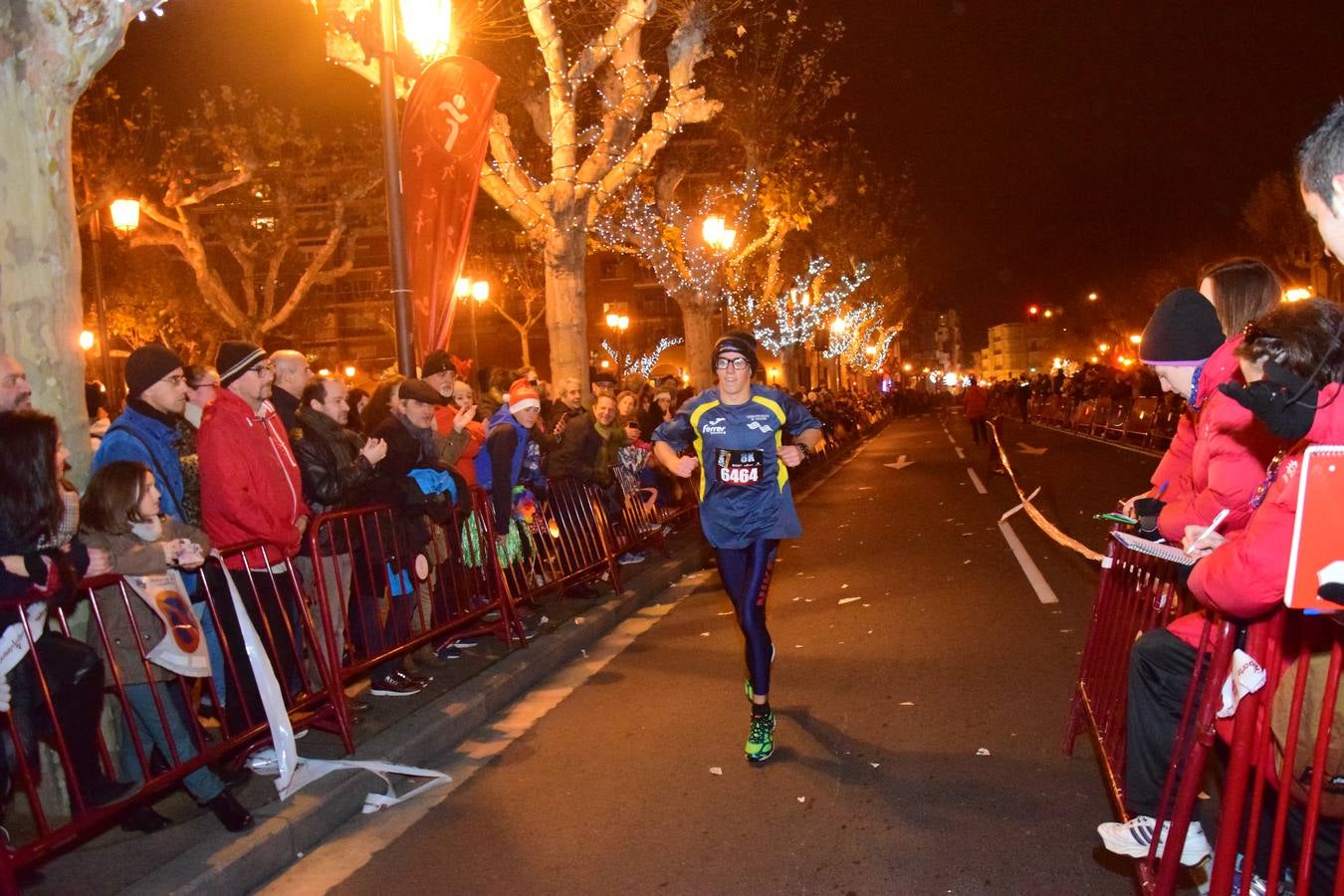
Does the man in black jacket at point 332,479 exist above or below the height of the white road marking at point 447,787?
above

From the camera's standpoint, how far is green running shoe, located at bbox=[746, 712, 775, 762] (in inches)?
207

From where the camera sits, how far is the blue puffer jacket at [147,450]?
5.28 meters

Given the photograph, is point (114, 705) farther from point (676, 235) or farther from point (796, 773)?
point (676, 235)

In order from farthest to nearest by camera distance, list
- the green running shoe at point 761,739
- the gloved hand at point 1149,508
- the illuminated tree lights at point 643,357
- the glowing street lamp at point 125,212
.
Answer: the illuminated tree lights at point 643,357 → the glowing street lamp at point 125,212 → the green running shoe at point 761,739 → the gloved hand at point 1149,508

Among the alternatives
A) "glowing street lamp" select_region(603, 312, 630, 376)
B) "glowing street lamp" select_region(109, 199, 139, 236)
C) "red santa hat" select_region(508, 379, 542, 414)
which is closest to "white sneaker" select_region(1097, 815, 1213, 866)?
"red santa hat" select_region(508, 379, 542, 414)

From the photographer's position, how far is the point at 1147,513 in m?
4.39

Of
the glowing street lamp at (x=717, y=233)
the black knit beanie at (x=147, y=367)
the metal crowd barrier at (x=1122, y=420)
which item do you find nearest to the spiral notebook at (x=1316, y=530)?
the black knit beanie at (x=147, y=367)

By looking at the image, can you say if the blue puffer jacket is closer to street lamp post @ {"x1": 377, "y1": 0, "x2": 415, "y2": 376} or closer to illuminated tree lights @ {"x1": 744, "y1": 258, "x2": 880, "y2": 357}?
street lamp post @ {"x1": 377, "y1": 0, "x2": 415, "y2": 376}

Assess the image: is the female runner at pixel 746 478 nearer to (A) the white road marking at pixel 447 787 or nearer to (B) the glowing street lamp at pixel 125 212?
(A) the white road marking at pixel 447 787

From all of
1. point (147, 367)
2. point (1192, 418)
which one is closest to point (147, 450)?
point (147, 367)

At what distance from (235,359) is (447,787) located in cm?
254

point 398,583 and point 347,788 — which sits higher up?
point 398,583

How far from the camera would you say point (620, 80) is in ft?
49.6

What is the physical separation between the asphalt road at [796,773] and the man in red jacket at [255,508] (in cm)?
115
